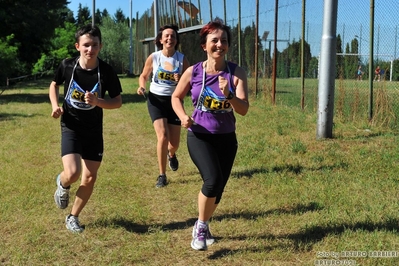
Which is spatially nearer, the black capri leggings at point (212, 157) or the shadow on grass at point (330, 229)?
the black capri leggings at point (212, 157)

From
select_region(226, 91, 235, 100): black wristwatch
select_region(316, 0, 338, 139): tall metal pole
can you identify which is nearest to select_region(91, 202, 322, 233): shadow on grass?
select_region(226, 91, 235, 100): black wristwatch

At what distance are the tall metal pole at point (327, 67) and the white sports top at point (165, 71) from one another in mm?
3109

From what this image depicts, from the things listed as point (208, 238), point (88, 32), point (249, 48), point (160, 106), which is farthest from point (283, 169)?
point (249, 48)

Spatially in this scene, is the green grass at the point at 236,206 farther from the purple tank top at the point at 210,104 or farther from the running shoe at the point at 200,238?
the purple tank top at the point at 210,104

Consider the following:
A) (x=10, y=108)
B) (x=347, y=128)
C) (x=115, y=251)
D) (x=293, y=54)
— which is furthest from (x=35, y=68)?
(x=115, y=251)

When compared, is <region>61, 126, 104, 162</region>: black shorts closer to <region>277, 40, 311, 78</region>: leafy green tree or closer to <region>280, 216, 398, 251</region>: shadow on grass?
<region>280, 216, 398, 251</region>: shadow on grass

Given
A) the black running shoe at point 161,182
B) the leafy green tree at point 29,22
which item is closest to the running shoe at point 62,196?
the black running shoe at point 161,182

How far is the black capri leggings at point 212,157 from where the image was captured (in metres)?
4.17

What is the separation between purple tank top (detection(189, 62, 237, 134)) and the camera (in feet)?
13.7

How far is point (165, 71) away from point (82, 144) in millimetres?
→ 2064

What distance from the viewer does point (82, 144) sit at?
15.7 ft

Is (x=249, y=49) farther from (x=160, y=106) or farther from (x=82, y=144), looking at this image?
(x=82, y=144)

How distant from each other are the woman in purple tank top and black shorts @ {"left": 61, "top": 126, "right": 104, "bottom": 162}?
39.4 inches

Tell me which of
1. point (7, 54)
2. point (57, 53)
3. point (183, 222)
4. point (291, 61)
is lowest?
point (183, 222)
